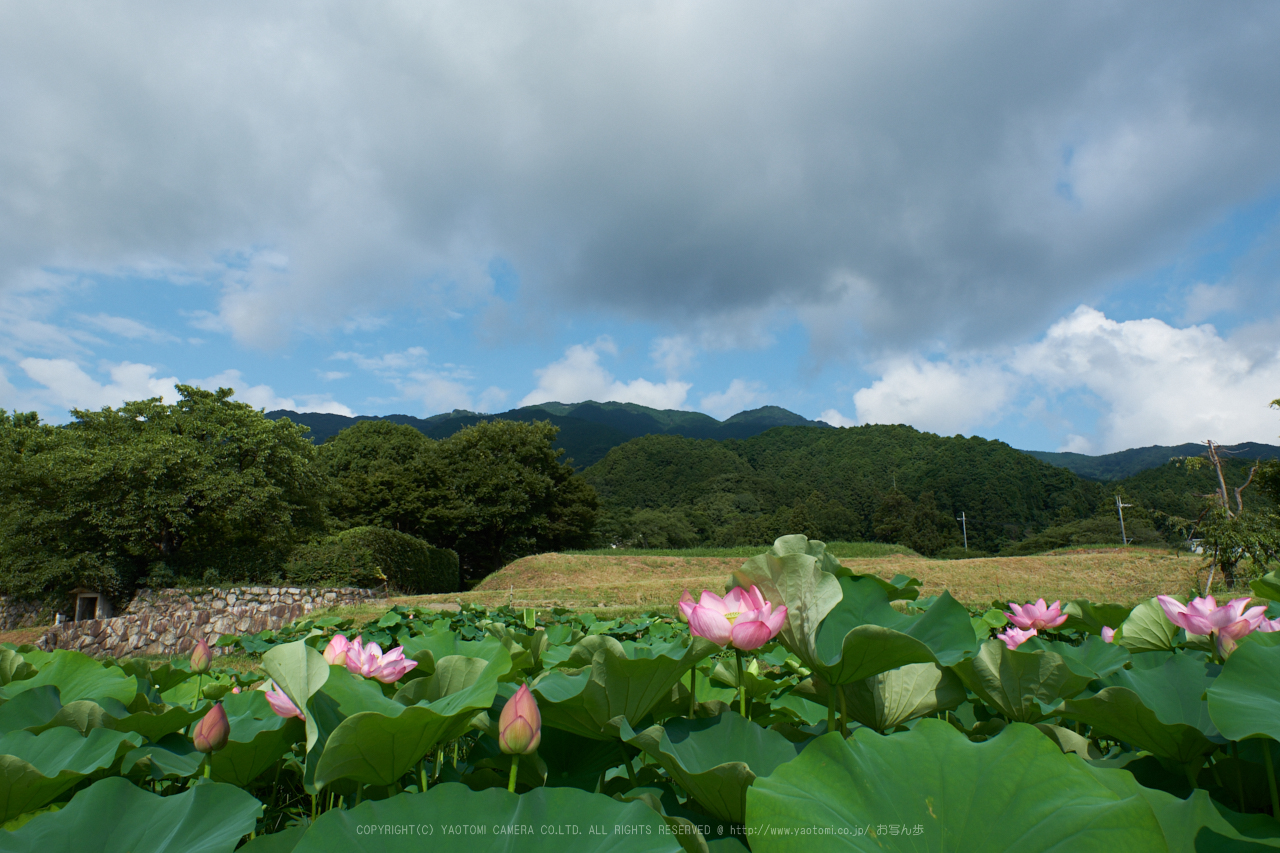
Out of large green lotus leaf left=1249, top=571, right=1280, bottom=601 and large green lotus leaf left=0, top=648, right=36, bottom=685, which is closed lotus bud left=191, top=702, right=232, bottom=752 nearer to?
large green lotus leaf left=0, top=648, right=36, bottom=685

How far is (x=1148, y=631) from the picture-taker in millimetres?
1525

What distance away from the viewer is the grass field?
43.5ft

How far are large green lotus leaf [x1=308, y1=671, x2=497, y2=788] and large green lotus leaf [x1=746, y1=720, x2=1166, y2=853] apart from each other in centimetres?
39

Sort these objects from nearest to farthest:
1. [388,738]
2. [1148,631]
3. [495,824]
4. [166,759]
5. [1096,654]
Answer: [495,824], [388,738], [166,759], [1096,654], [1148,631]

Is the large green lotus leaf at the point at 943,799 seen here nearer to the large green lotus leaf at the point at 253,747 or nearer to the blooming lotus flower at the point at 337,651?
the large green lotus leaf at the point at 253,747

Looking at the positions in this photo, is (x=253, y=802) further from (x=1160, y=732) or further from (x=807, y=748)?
(x=1160, y=732)

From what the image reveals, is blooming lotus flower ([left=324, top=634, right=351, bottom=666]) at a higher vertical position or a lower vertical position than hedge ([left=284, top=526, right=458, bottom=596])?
higher

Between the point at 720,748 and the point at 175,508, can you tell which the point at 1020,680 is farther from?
the point at 175,508

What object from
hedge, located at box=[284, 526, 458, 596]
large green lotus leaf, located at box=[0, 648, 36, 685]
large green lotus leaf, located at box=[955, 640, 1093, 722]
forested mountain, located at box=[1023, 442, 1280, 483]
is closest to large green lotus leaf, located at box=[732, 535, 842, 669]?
large green lotus leaf, located at box=[955, 640, 1093, 722]

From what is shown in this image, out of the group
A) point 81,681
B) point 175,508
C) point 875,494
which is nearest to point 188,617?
point 175,508

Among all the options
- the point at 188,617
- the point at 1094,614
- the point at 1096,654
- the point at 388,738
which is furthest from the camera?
the point at 188,617

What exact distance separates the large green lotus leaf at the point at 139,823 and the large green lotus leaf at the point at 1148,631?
1.87m

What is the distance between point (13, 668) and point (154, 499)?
14645 mm

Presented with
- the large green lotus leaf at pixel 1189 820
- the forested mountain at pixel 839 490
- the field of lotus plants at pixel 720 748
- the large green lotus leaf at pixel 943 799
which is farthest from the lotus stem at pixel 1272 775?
the forested mountain at pixel 839 490
